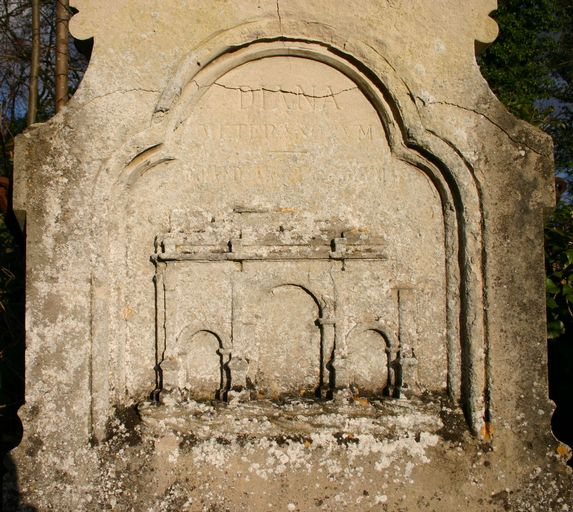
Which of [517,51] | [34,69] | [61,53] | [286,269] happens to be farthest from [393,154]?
[517,51]

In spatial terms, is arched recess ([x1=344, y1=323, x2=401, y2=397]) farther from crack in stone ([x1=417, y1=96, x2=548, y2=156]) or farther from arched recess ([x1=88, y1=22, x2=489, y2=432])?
crack in stone ([x1=417, y1=96, x2=548, y2=156])

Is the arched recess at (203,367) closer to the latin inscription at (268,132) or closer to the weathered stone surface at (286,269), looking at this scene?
the weathered stone surface at (286,269)

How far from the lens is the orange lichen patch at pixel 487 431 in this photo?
330 cm

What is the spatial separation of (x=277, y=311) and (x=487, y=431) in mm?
1522

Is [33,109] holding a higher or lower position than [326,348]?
higher

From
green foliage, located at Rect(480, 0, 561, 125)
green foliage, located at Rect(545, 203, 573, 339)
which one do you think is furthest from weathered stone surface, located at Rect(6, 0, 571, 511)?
green foliage, located at Rect(480, 0, 561, 125)

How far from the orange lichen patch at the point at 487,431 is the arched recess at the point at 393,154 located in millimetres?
39

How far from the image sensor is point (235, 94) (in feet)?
11.7

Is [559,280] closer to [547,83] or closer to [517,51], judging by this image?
[517,51]

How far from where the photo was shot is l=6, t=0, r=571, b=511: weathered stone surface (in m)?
3.24

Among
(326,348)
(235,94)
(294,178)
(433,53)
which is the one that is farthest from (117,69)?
(326,348)

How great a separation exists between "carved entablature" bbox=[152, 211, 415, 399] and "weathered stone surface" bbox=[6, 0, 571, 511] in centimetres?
1

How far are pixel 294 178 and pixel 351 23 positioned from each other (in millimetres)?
1058

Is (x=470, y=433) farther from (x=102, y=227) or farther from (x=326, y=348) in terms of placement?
(x=102, y=227)
